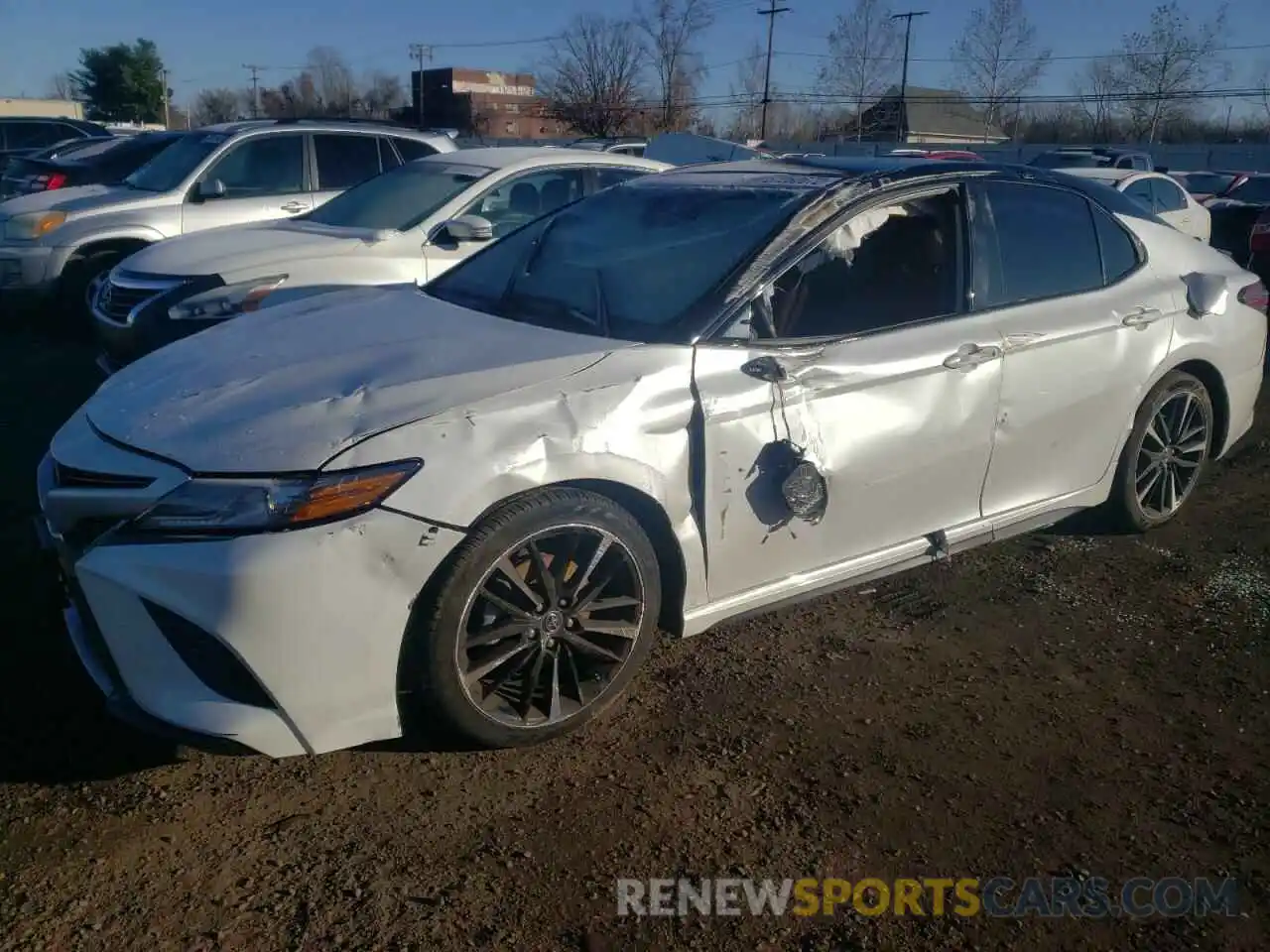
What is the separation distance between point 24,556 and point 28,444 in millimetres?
1821

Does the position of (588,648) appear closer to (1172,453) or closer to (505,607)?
(505,607)

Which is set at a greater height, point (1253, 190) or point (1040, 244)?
point (1040, 244)

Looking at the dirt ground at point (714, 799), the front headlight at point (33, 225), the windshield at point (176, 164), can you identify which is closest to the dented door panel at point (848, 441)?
the dirt ground at point (714, 799)

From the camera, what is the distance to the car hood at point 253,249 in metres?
6.32

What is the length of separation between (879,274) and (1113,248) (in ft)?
3.99

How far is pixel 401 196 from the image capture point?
7.14 metres

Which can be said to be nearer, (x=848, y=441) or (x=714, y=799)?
(x=714, y=799)

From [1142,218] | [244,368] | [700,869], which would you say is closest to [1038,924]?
[700,869]

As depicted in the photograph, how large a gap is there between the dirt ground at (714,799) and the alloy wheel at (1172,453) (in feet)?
2.82

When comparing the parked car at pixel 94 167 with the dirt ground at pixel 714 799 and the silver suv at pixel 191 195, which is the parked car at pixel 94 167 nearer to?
the silver suv at pixel 191 195

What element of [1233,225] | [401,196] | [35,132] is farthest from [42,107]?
[401,196]

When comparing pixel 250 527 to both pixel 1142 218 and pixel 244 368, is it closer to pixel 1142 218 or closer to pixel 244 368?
pixel 244 368

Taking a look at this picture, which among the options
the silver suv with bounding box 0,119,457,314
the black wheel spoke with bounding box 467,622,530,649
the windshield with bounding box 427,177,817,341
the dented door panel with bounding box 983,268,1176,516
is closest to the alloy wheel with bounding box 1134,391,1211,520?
the dented door panel with bounding box 983,268,1176,516

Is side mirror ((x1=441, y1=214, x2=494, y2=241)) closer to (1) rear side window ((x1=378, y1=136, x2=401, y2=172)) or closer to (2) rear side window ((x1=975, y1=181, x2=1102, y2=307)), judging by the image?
(2) rear side window ((x1=975, y1=181, x2=1102, y2=307))
